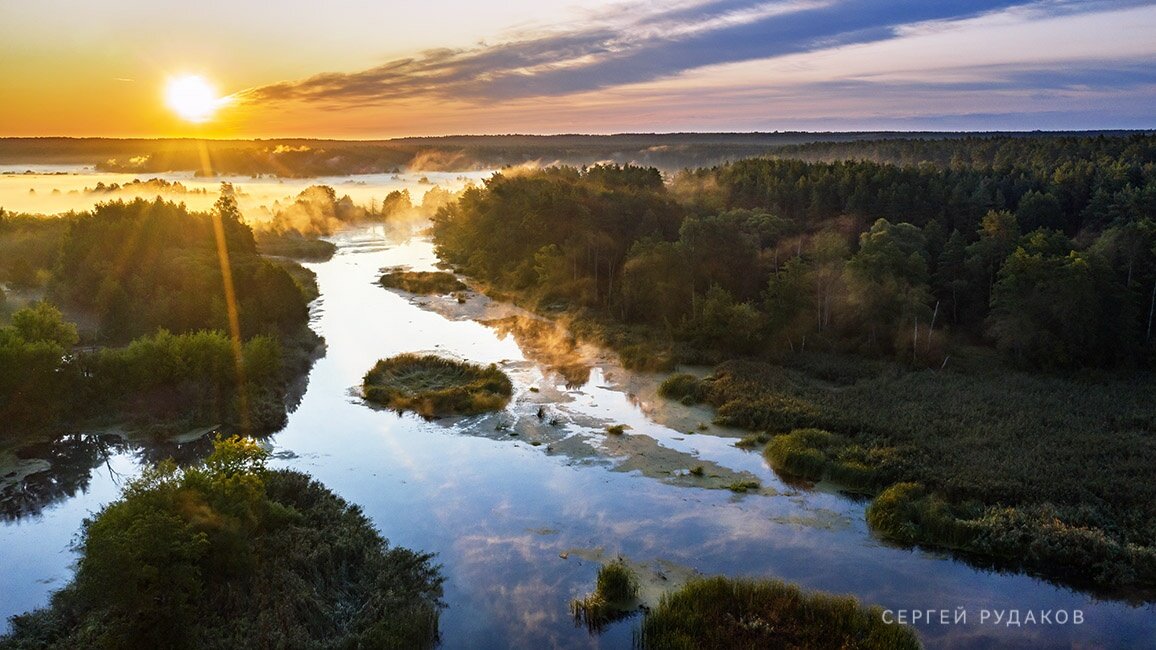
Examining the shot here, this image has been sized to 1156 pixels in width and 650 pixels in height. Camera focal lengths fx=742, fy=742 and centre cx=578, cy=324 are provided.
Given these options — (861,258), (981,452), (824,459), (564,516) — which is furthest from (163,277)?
(981,452)

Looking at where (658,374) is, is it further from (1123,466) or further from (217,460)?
(217,460)

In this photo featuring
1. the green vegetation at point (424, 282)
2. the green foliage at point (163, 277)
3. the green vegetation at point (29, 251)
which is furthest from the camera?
the green vegetation at point (424, 282)

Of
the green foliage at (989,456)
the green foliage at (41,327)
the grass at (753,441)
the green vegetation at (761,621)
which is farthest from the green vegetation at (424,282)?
the green vegetation at (761,621)

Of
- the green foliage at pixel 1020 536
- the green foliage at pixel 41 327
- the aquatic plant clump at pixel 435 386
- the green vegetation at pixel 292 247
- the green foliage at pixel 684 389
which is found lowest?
the green foliage at pixel 1020 536

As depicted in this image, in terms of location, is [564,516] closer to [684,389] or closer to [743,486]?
[743,486]

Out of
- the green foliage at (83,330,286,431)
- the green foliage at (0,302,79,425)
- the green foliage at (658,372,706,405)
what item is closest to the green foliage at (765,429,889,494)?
the green foliage at (658,372,706,405)

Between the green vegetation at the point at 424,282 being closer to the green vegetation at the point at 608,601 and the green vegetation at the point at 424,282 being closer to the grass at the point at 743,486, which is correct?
the grass at the point at 743,486
